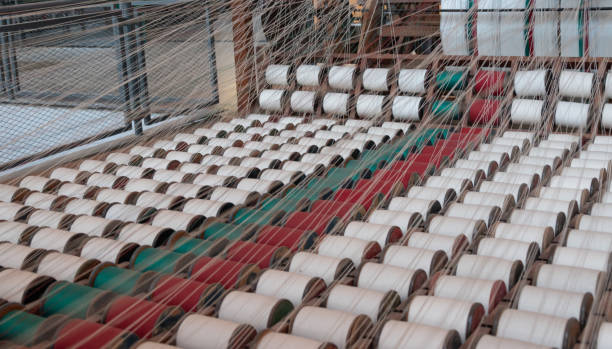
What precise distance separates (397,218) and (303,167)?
3.06 feet

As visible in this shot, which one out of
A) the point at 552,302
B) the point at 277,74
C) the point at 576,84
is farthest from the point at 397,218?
the point at 277,74

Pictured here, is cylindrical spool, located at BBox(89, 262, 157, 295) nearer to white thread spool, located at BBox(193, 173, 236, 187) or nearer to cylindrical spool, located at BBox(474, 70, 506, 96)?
white thread spool, located at BBox(193, 173, 236, 187)

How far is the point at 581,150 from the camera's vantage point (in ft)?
12.5

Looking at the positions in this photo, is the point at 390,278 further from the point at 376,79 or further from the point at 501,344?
the point at 376,79

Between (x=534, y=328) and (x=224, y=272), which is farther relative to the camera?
(x=224, y=272)

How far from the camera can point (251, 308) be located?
2127 millimetres

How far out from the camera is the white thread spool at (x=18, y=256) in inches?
102

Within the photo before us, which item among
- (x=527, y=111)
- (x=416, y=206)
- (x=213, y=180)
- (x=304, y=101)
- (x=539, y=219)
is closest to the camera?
(x=539, y=219)

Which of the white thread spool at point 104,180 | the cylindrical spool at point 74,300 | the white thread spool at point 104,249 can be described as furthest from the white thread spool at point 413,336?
the white thread spool at point 104,180

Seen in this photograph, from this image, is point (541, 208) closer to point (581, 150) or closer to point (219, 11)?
point (581, 150)

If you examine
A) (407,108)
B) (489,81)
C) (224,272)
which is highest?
(489,81)

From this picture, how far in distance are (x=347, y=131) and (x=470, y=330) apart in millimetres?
2562

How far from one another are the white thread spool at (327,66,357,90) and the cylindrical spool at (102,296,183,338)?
3141 mm

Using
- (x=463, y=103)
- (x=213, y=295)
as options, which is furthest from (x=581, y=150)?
(x=213, y=295)
